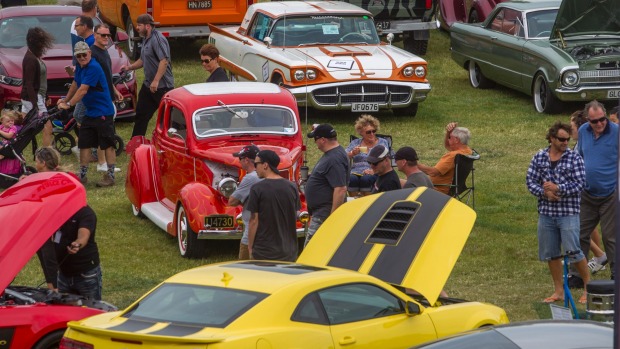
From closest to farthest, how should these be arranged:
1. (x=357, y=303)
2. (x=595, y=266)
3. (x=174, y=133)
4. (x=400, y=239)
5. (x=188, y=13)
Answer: (x=357, y=303) < (x=400, y=239) < (x=595, y=266) < (x=174, y=133) < (x=188, y=13)

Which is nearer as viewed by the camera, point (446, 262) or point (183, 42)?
point (446, 262)

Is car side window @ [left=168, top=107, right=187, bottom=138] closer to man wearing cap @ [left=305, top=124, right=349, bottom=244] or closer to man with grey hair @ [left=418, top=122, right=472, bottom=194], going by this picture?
man with grey hair @ [left=418, top=122, right=472, bottom=194]

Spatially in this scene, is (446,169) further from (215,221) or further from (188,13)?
(188,13)

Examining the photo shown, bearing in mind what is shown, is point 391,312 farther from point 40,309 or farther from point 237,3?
point 237,3

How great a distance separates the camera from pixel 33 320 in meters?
9.48

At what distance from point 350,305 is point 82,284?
9.14 ft

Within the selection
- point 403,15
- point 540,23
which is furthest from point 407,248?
point 403,15

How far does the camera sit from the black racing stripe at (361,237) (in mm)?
10135

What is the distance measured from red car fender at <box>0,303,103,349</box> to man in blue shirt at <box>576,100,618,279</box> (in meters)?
5.00

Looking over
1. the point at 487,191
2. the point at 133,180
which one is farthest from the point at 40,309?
the point at 487,191

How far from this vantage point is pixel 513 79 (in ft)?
70.2

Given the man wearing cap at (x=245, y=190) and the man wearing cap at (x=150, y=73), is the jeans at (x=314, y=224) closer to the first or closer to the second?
the man wearing cap at (x=245, y=190)

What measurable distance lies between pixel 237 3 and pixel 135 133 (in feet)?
22.8

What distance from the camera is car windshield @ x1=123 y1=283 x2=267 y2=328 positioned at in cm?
823
